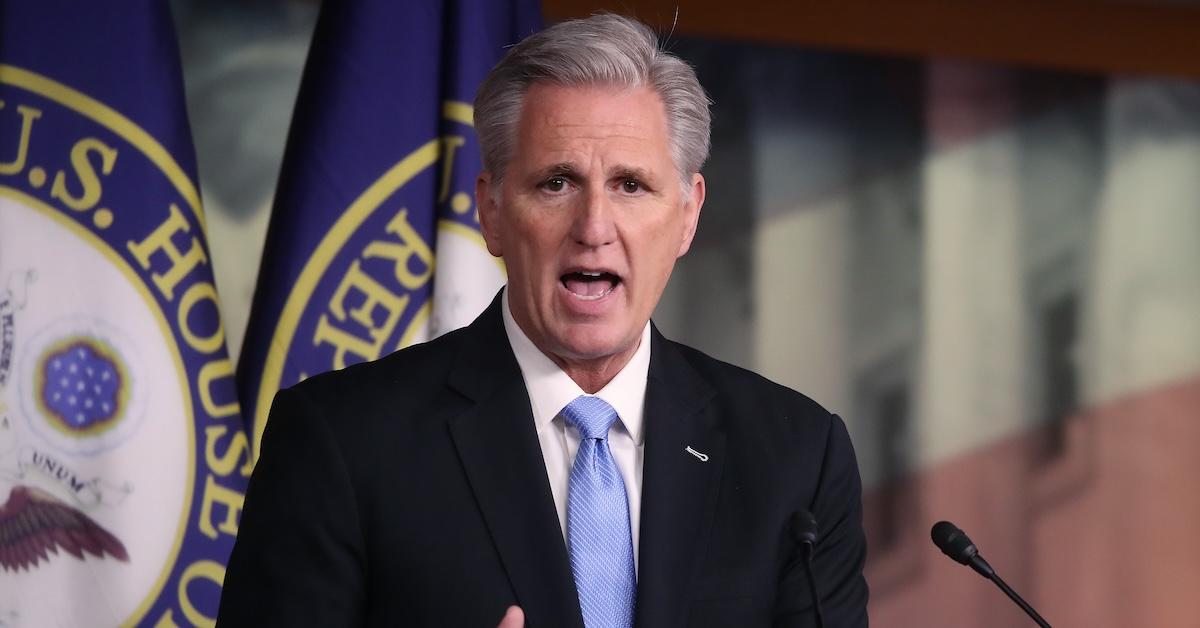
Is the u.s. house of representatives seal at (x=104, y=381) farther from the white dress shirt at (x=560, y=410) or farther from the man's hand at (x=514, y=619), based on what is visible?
the man's hand at (x=514, y=619)

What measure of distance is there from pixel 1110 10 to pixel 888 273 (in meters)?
0.96

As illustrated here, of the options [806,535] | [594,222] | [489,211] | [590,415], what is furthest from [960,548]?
[489,211]

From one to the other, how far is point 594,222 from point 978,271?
233 cm

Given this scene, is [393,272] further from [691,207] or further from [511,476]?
[511,476]

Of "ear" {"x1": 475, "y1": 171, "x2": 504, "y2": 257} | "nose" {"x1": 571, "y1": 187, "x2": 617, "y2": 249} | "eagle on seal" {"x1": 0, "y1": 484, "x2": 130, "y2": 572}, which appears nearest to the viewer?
"nose" {"x1": 571, "y1": 187, "x2": 617, "y2": 249}

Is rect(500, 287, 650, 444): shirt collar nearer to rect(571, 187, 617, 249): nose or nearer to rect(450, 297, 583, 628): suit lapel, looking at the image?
rect(450, 297, 583, 628): suit lapel

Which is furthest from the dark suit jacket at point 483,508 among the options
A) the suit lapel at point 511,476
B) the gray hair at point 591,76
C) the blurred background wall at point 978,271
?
the blurred background wall at point 978,271

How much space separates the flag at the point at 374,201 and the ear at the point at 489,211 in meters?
1.15

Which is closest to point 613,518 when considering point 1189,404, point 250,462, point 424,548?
point 424,548

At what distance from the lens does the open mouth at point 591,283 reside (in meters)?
1.68

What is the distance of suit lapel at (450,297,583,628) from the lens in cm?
153

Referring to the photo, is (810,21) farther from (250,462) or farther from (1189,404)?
(250,462)

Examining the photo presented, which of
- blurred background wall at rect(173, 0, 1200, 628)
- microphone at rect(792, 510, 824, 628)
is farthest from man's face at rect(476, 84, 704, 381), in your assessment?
blurred background wall at rect(173, 0, 1200, 628)

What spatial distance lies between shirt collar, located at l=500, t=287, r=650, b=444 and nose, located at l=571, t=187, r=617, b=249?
16cm
